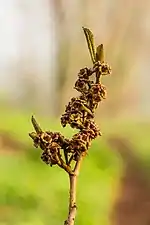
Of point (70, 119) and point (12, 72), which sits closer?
point (70, 119)

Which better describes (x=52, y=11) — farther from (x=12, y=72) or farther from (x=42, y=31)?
(x=12, y=72)

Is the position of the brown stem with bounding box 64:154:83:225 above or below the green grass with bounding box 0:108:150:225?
below

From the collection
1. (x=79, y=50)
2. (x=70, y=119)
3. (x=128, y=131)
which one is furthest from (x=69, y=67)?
(x=70, y=119)

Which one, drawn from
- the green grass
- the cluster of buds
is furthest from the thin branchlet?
the green grass

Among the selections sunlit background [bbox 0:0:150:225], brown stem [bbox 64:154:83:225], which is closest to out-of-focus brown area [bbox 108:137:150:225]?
sunlit background [bbox 0:0:150:225]

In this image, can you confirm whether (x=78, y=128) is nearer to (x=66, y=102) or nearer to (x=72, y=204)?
(x=72, y=204)

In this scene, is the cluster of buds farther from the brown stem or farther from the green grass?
the green grass

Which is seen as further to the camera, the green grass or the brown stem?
the green grass
